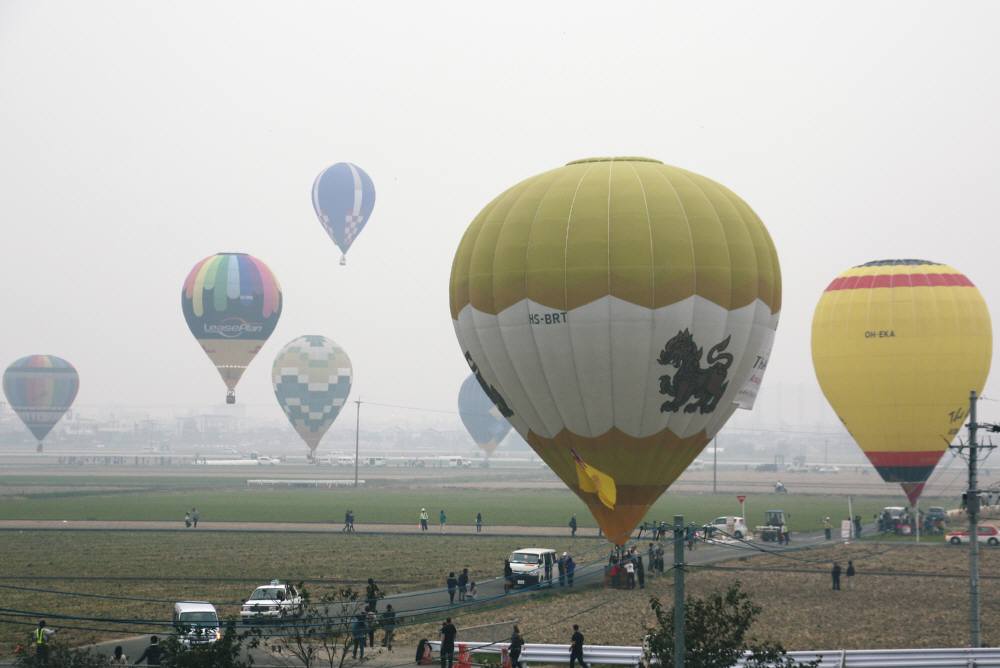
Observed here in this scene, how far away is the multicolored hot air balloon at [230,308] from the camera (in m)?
116

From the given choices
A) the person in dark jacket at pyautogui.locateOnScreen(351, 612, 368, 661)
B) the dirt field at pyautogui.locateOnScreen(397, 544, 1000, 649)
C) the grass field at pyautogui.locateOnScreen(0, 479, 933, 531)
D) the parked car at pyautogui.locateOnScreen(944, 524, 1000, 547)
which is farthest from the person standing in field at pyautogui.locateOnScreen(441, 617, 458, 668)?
the grass field at pyautogui.locateOnScreen(0, 479, 933, 531)

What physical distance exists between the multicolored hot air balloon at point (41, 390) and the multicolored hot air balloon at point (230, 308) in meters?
78.4

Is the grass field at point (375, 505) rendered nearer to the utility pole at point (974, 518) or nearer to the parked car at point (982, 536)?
the parked car at point (982, 536)

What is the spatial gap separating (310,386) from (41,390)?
65.5 m

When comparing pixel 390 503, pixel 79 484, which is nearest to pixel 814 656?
pixel 390 503

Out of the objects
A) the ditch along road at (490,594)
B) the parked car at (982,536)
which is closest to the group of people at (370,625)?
the ditch along road at (490,594)

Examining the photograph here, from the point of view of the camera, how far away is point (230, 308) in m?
116

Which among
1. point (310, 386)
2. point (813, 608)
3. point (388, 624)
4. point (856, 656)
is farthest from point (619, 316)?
point (310, 386)

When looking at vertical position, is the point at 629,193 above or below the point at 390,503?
above

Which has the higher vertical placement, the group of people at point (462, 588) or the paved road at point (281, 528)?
the paved road at point (281, 528)

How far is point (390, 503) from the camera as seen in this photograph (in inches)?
4190

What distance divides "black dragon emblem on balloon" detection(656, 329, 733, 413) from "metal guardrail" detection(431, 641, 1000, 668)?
678 cm

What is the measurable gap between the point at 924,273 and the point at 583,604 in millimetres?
30635

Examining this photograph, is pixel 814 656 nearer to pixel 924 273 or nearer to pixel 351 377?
pixel 924 273
